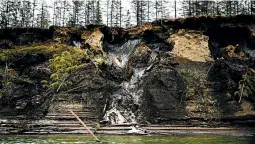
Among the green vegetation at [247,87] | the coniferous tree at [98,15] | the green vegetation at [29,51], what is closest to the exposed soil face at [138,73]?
the green vegetation at [247,87]

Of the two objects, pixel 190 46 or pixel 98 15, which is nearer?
pixel 190 46

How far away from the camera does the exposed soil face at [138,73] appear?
36562 mm

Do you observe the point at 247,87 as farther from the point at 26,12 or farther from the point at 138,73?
the point at 26,12

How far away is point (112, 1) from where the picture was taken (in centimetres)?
7969

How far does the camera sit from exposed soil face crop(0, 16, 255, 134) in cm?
3656

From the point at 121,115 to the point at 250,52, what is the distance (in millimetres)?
19453

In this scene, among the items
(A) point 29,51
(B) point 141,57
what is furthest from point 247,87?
(A) point 29,51

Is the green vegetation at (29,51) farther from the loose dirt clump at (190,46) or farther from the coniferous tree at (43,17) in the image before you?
the coniferous tree at (43,17)

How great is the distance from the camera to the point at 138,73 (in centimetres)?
4325

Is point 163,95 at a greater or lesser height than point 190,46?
lesser

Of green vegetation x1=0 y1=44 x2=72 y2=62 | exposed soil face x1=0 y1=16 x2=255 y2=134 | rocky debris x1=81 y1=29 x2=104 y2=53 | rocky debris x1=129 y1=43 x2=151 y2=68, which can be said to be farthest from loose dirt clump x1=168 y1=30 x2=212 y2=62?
green vegetation x1=0 y1=44 x2=72 y2=62

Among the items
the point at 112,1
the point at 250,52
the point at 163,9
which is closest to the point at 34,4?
the point at 112,1

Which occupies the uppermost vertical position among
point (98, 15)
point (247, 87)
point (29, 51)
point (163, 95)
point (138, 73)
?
point (98, 15)

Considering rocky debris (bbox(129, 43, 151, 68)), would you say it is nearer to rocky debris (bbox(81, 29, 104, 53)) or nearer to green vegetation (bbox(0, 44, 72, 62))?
rocky debris (bbox(81, 29, 104, 53))
